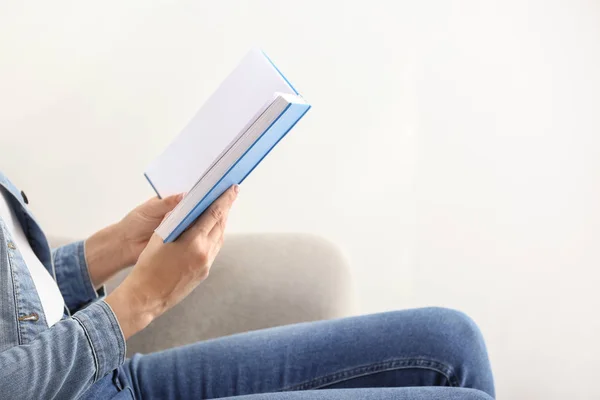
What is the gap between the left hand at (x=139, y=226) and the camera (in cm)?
83

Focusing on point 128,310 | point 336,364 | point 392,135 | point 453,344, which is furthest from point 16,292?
point 392,135

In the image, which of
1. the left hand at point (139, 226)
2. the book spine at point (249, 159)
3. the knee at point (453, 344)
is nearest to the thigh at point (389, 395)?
the knee at point (453, 344)

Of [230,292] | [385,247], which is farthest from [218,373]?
[385,247]

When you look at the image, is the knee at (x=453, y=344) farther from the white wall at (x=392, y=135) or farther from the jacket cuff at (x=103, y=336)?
the white wall at (x=392, y=135)

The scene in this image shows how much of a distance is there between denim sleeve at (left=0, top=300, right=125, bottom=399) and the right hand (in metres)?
0.03

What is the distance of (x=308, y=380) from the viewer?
29.3 inches

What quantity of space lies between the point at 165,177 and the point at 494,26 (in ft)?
2.51

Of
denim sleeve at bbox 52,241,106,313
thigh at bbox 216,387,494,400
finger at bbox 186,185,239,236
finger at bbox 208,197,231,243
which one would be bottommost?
thigh at bbox 216,387,494,400

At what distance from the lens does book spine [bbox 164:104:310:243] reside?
583 millimetres

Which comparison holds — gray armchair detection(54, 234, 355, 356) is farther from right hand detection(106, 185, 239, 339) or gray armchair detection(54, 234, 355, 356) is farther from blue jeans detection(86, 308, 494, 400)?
right hand detection(106, 185, 239, 339)

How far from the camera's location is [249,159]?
0.62 meters

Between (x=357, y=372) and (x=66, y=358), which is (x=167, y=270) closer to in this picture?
(x=66, y=358)

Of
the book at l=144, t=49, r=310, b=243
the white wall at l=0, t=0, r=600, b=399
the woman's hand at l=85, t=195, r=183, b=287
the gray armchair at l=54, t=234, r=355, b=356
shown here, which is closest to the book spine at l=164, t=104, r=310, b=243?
the book at l=144, t=49, r=310, b=243

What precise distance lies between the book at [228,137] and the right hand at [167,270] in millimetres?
11
